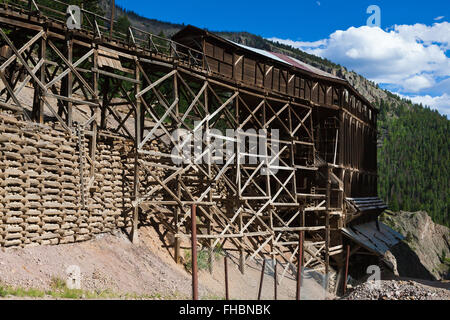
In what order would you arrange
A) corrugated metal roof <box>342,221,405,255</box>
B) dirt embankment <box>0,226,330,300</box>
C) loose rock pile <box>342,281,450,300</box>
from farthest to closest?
corrugated metal roof <box>342,221,405,255</box>, loose rock pile <box>342,281,450,300</box>, dirt embankment <box>0,226,330,300</box>

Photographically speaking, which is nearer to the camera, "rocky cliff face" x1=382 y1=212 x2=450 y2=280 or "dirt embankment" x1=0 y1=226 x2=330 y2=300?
"dirt embankment" x1=0 y1=226 x2=330 y2=300

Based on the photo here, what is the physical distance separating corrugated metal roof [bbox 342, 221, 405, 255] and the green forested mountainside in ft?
241

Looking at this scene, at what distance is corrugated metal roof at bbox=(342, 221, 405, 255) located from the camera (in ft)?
85.4

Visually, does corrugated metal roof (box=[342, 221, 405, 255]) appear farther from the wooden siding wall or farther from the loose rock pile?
the loose rock pile

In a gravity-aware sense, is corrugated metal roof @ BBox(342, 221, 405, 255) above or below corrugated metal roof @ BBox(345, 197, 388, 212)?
below

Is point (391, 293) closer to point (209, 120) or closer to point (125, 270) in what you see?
point (125, 270)

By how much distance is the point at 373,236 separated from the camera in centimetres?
3119

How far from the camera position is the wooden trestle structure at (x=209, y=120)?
15.2 metres

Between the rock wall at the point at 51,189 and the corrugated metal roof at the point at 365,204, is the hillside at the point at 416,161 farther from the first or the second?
the rock wall at the point at 51,189

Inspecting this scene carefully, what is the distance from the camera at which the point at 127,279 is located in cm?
1348

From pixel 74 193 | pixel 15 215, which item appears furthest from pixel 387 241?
pixel 15 215

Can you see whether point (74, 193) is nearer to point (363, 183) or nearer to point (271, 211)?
point (271, 211)

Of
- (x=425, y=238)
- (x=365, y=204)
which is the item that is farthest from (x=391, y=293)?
(x=425, y=238)

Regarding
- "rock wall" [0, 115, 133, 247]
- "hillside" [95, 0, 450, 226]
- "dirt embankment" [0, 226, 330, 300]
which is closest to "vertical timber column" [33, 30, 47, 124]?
"rock wall" [0, 115, 133, 247]
